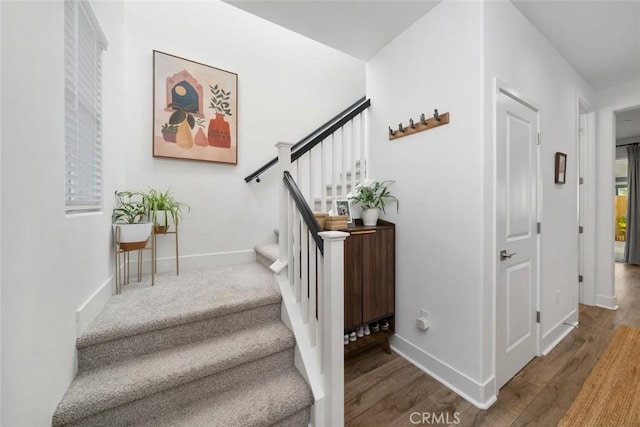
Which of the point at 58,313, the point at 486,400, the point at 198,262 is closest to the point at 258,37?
the point at 198,262

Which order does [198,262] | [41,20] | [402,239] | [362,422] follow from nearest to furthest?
[41,20] → [362,422] → [402,239] → [198,262]

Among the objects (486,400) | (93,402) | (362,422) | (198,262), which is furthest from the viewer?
(198,262)

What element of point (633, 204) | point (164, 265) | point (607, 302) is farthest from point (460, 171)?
point (633, 204)

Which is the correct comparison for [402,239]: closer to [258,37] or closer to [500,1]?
[500,1]

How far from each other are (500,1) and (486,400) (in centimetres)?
254

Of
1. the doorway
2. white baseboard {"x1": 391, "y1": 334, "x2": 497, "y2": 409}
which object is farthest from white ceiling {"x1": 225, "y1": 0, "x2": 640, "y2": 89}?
white baseboard {"x1": 391, "y1": 334, "x2": 497, "y2": 409}

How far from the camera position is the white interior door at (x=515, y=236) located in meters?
1.66

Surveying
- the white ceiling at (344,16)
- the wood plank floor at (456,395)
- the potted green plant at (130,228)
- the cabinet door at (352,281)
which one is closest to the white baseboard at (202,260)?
the potted green plant at (130,228)

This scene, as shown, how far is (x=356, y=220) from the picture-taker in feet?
7.38

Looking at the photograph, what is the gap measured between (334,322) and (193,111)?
225cm

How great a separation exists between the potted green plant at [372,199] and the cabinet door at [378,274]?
156mm

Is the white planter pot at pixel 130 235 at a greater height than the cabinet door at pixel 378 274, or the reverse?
the white planter pot at pixel 130 235

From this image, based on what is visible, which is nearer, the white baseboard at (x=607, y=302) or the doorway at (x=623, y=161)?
the white baseboard at (x=607, y=302)

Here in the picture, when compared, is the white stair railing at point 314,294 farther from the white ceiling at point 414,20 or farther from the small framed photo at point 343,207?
the white ceiling at point 414,20
